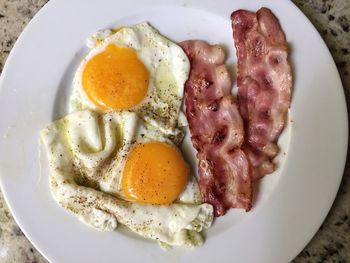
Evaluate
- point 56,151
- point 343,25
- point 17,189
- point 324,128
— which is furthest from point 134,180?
point 343,25

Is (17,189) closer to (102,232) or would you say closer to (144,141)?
(102,232)

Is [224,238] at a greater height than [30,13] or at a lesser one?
lesser

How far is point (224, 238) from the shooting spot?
7.19 ft

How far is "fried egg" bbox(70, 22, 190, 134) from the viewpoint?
2.14 metres

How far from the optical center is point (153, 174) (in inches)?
83.9

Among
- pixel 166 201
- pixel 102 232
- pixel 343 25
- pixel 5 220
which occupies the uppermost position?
pixel 343 25

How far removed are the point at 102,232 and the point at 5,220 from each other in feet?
1.77

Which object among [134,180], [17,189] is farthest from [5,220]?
[134,180]

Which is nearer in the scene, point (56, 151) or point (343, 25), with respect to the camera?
point (56, 151)

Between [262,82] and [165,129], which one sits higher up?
[262,82]

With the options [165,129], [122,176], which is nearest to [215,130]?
[165,129]

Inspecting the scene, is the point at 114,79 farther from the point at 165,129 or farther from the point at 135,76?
the point at 165,129

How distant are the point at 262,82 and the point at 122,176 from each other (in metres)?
0.80

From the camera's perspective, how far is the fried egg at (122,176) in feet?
7.00
